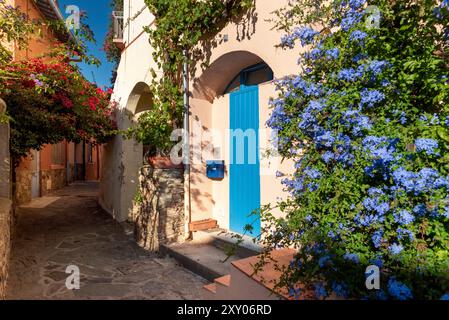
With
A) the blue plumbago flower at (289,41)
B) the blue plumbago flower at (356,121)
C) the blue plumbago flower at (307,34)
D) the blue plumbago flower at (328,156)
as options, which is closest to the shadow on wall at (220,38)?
the blue plumbago flower at (289,41)

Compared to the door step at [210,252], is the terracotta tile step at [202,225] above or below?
above

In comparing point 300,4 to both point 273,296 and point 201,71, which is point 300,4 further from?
point 273,296

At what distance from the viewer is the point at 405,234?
6.02 ft

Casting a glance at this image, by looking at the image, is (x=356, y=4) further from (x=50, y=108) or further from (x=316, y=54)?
(x=50, y=108)

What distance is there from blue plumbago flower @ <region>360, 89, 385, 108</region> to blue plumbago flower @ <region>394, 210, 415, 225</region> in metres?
0.85

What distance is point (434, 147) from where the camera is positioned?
1841mm

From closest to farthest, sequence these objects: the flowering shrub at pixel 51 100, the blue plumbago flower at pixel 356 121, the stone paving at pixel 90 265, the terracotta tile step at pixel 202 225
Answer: the blue plumbago flower at pixel 356 121, the stone paving at pixel 90 265, the flowering shrub at pixel 51 100, the terracotta tile step at pixel 202 225

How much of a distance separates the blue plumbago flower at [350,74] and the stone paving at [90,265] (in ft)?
9.56

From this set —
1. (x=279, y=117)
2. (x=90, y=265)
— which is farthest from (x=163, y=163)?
(x=279, y=117)

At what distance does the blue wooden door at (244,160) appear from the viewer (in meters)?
4.43

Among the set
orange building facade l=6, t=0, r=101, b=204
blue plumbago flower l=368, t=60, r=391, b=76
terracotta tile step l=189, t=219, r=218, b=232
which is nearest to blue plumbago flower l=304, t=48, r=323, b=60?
blue plumbago flower l=368, t=60, r=391, b=76

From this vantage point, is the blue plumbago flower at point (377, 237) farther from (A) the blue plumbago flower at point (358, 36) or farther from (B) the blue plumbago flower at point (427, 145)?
(A) the blue plumbago flower at point (358, 36)

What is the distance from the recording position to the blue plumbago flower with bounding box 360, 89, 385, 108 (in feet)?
7.03

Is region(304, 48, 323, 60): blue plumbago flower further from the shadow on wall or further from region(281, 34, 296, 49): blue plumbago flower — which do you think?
the shadow on wall
